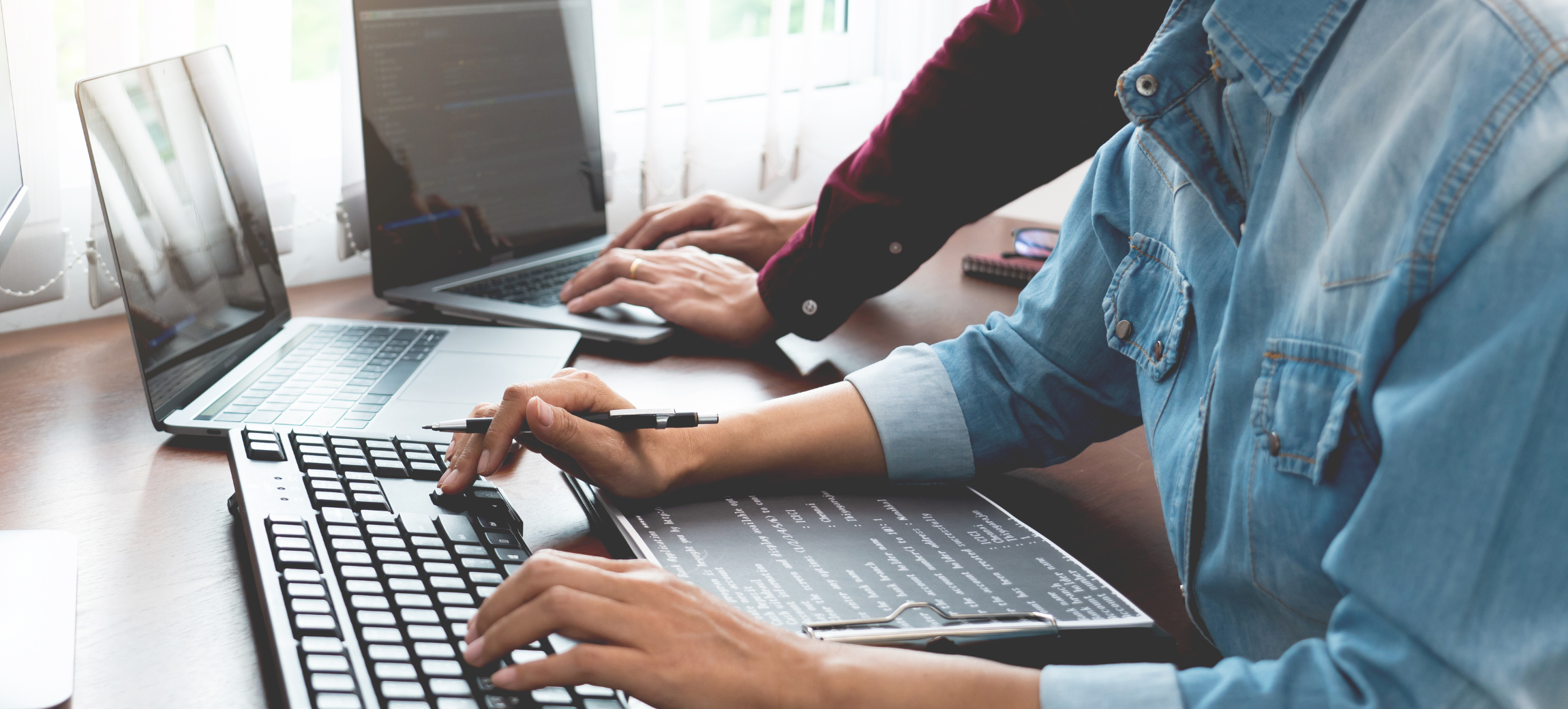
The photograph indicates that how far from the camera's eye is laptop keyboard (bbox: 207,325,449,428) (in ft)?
2.82

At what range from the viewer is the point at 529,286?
1212mm

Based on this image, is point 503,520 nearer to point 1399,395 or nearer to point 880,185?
point 1399,395

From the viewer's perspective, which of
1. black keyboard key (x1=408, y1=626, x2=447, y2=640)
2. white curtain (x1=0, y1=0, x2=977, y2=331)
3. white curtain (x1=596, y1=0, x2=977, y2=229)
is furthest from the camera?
white curtain (x1=596, y1=0, x2=977, y2=229)

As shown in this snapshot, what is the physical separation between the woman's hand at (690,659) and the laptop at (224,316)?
0.38 metres

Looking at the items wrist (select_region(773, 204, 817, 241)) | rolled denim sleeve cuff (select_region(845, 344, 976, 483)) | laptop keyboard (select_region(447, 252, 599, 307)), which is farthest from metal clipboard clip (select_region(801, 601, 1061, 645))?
wrist (select_region(773, 204, 817, 241))

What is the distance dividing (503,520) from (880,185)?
60cm

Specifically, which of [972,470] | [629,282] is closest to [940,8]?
[629,282]

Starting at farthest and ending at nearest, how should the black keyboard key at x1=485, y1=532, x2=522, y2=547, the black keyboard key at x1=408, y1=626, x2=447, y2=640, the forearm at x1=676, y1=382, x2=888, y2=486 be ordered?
1. the forearm at x1=676, y1=382, x2=888, y2=486
2. the black keyboard key at x1=485, y1=532, x2=522, y2=547
3. the black keyboard key at x1=408, y1=626, x2=447, y2=640

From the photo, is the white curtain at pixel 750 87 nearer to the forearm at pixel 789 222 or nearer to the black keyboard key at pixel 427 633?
the forearm at pixel 789 222

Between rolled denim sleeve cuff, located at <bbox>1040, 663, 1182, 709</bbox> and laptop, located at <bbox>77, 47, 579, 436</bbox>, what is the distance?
543 mm

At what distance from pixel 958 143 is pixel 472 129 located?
0.51 m

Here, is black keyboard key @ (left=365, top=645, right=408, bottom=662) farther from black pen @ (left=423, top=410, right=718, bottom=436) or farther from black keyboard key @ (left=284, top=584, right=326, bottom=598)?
black pen @ (left=423, top=410, right=718, bottom=436)

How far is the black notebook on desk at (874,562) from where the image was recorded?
594 mm

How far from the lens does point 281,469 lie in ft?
2.26
